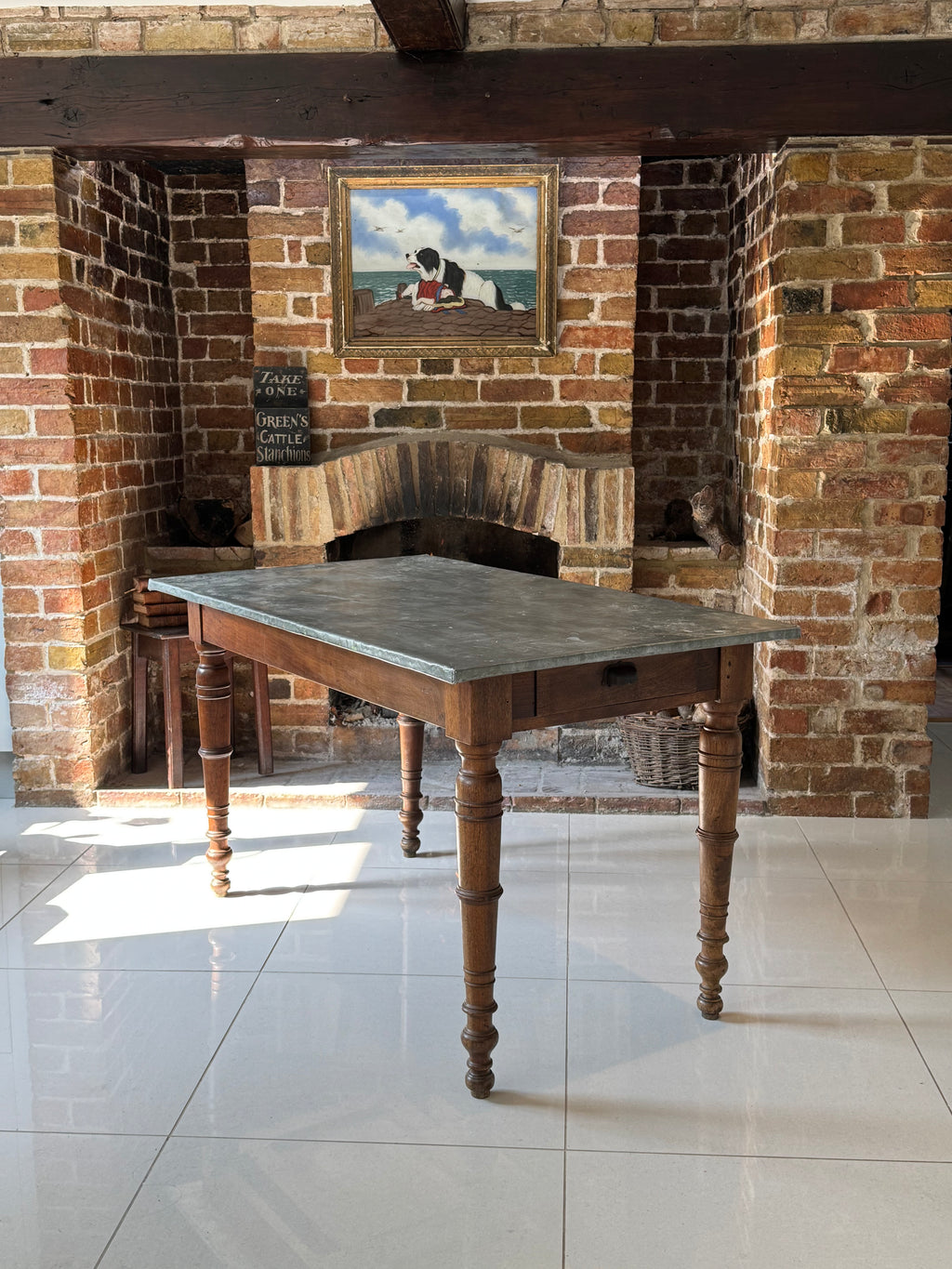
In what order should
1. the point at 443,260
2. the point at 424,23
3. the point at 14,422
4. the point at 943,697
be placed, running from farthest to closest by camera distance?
the point at 943,697
the point at 443,260
the point at 14,422
the point at 424,23

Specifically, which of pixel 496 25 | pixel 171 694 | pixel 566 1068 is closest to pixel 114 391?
pixel 171 694

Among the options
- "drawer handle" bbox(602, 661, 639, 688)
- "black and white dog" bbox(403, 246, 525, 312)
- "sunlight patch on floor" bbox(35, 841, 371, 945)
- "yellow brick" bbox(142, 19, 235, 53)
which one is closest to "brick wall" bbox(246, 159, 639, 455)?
"black and white dog" bbox(403, 246, 525, 312)

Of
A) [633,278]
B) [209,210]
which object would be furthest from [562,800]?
[209,210]

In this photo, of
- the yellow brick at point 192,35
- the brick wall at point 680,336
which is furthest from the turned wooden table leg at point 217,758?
the brick wall at point 680,336

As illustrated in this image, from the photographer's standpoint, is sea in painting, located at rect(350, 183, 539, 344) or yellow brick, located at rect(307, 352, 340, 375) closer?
sea in painting, located at rect(350, 183, 539, 344)

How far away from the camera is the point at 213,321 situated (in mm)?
5266

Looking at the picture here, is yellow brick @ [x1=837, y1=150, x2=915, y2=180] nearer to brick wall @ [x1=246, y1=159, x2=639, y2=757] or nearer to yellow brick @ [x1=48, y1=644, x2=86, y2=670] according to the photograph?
brick wall @ [x1=246, y1=159, x2=639, y2=757]

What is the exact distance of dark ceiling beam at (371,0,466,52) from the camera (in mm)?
3320

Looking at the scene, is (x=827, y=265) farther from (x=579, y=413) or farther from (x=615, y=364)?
(x=579, y=413)

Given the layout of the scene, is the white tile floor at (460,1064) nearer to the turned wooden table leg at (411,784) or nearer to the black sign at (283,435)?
the turned wooden table leg at (411,784)

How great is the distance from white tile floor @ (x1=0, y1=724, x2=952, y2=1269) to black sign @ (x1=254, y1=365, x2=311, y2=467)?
1.59 meters

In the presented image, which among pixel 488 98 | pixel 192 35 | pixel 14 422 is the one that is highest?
pixel 192 35

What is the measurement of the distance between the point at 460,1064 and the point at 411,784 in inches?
55.7

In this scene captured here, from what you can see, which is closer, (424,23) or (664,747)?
(424,23)
